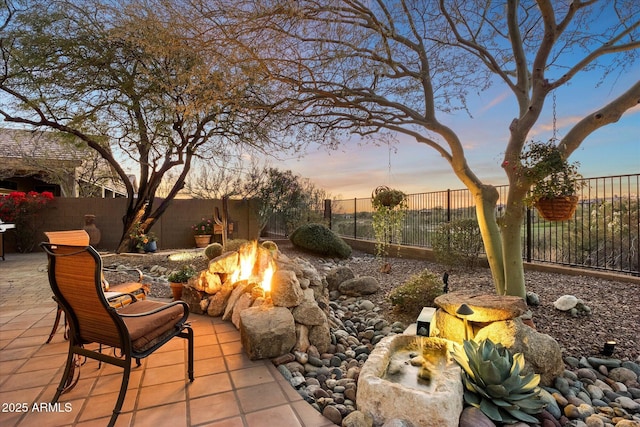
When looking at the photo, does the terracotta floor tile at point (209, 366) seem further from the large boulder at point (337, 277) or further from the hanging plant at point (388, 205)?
the hanging plant at point (388, 205)

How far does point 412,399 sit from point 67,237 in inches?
140

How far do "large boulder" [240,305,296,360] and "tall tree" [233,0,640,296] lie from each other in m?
2.45

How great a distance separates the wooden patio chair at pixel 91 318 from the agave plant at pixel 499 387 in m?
2.01

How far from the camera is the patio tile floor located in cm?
175

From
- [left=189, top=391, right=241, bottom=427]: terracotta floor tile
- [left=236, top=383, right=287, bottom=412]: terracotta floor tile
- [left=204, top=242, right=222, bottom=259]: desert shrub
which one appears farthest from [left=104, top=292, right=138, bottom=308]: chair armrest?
[left=204, top=242, right=222, bottom=259]: desert shrub

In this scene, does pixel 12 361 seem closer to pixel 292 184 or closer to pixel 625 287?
pixel 625 287

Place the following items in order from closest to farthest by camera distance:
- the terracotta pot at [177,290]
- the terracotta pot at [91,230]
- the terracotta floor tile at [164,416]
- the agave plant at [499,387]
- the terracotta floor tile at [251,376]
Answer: the terracotta floor tile at [164,416] → the agave plant at [499,387] → the terracotta floor tile at [251,376] → the terracotta pot at [177,290] → the terracotta pot at [91,230]

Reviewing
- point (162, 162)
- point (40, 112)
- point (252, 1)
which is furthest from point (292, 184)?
point (252, 1)

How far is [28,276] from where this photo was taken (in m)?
5.54

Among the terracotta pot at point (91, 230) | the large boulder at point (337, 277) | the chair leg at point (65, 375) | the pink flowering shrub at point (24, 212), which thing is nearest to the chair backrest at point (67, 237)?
the chair leg at point (65, 375)

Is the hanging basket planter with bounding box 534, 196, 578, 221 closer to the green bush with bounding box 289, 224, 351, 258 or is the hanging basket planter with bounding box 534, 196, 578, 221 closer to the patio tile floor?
the patio tile floor

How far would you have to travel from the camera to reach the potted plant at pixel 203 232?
31.0 ft

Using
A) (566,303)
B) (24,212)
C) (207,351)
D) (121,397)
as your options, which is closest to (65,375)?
(121,397)

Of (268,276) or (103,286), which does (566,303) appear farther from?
(103,286)
